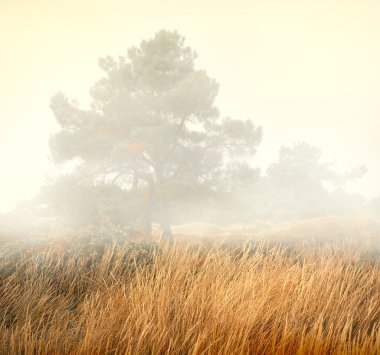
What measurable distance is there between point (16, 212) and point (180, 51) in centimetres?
1685

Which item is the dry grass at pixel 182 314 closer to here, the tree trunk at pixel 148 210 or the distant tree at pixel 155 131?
the distant tree at pixel 155 131

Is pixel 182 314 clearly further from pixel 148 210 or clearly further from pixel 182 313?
pixel 148 210

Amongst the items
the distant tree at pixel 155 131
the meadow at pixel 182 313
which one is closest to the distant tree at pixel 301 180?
the distant tree at pixel 155 131

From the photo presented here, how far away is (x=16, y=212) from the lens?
74.7ft

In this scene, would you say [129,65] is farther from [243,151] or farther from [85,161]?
[243,151]

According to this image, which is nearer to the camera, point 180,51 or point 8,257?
point 8,257

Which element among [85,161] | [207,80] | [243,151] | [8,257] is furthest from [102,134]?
[8,257]

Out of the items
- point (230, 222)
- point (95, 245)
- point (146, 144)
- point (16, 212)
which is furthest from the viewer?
point (230, 222)

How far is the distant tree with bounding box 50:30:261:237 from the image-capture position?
1534 centimetres

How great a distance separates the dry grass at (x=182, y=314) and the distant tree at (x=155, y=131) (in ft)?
34.4

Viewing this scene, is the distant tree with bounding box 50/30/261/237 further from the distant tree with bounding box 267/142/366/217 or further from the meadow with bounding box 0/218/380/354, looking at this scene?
the distant tree with bounding box 267/142/366/217

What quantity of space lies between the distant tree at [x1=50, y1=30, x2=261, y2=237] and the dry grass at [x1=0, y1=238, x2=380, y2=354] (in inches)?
413

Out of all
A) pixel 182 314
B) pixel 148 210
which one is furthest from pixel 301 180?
pixel 182 314

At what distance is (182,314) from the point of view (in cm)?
230
